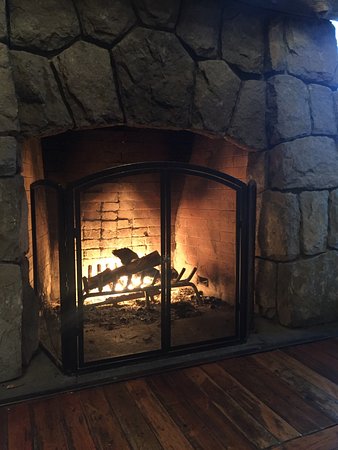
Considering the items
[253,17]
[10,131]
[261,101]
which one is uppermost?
[253,17]

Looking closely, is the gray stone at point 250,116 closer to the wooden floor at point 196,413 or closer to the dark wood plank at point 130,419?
the wooden floor at point 196,413

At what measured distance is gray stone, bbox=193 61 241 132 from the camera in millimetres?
2199

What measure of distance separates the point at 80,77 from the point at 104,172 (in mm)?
518

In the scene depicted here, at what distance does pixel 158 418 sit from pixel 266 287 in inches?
50.5

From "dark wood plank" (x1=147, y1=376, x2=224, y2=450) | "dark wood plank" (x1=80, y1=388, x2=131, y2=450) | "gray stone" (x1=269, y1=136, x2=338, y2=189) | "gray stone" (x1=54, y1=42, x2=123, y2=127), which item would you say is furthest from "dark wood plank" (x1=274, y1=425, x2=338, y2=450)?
"gray stone" (x1=54, y1=42, x2=123, y2=127)

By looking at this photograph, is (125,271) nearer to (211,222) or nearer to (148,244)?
(148,244)

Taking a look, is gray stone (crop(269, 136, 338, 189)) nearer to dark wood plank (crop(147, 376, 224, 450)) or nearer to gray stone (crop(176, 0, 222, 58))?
gray stone (crop(176, 0, 222, 58))

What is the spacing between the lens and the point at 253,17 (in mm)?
2287

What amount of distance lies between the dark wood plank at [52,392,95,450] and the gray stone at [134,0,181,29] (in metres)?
2.02

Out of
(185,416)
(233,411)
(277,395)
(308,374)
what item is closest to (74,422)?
(185,416)

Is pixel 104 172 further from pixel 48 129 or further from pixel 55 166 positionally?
pixel 55 166

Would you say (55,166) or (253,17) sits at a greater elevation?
(253,17)

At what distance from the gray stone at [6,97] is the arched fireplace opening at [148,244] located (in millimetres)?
373

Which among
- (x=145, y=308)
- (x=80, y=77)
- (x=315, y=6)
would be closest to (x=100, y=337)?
(x=145, y=308)
